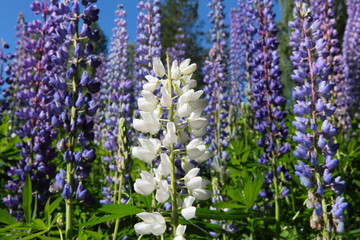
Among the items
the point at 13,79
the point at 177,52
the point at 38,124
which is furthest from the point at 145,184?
the point at 177,52

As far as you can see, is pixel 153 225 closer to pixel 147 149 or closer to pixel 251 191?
pixel 147 149

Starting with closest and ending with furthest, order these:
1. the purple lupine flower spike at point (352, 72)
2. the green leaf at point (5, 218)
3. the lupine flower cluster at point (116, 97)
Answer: the green leaf at point (5, 218), the lupine flower cluster at point (116, 97), the purple lupine flower spike at point (352, 72)

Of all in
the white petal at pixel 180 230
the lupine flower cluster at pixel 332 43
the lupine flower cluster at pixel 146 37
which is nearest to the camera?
the white petal at pixel 180 230

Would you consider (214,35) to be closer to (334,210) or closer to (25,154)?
(25,154)

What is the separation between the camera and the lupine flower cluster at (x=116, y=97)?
13.7ft

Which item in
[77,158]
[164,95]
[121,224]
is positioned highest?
[164,95]

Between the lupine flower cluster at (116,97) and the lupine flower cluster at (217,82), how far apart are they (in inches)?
40.1

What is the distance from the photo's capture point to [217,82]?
5.68 meters

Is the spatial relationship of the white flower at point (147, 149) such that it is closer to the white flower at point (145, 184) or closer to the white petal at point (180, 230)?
the white flower at point (145, 184)

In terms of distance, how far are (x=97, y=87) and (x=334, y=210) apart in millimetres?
1424

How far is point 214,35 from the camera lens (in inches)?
266

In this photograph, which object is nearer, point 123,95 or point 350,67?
point 123,95

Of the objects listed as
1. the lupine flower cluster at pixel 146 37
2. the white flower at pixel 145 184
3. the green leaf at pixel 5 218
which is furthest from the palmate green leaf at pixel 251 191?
the lupine flower cluster at pixel 146 37

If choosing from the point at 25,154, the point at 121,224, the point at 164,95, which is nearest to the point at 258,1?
the point at 25,154
